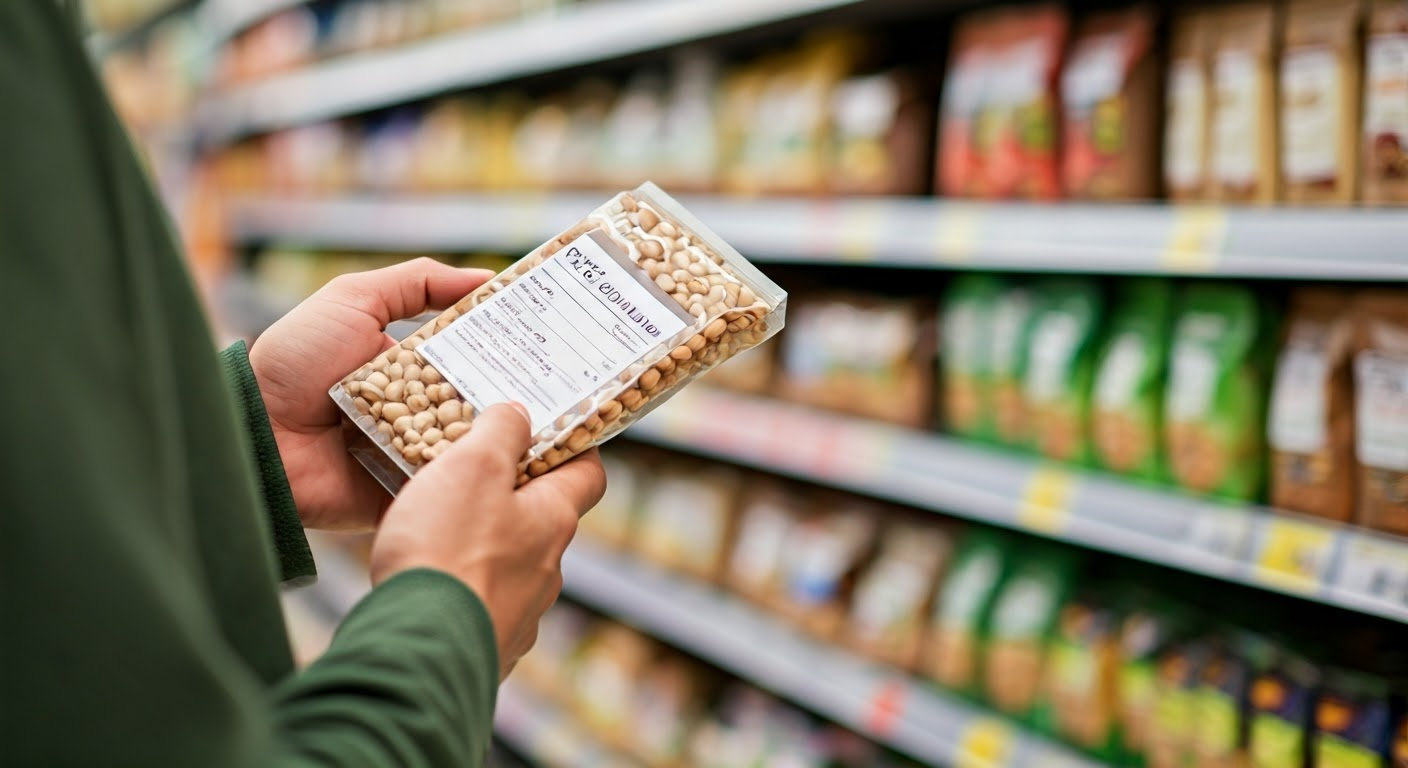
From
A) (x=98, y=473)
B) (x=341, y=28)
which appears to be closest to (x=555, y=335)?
(x=98, y=473)

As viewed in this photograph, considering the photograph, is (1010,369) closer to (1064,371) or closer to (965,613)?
(1064,371)

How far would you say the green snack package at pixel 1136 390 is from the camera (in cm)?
133

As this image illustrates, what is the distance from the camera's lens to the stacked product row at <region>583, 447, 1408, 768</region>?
119 cm

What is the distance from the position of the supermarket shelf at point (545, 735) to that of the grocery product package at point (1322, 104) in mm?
1616

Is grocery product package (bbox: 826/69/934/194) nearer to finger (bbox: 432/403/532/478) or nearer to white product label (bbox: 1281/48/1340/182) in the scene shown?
white product label (bbox: 1281/48/1340/182)

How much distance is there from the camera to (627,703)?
82.3 inches

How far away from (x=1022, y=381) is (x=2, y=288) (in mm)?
1317

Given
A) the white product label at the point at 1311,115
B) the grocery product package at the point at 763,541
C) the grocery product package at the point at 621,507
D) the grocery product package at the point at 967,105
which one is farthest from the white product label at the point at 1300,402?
the grocery product package at the point at 621,507

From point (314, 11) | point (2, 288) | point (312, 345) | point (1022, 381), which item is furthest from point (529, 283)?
point (314, 11)

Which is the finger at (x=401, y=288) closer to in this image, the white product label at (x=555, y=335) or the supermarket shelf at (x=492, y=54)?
the white product label at (x=555, y=335)

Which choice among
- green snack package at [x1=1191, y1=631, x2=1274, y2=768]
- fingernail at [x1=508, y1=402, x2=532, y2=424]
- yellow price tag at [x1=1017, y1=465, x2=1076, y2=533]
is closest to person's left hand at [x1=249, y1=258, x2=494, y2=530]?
fingernail at [x1=508, y1=402, x2=532, y2=424]

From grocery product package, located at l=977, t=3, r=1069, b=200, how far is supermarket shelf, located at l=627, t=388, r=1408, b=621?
387 millimetres

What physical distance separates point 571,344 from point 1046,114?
2.89 ft

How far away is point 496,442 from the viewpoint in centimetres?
69
